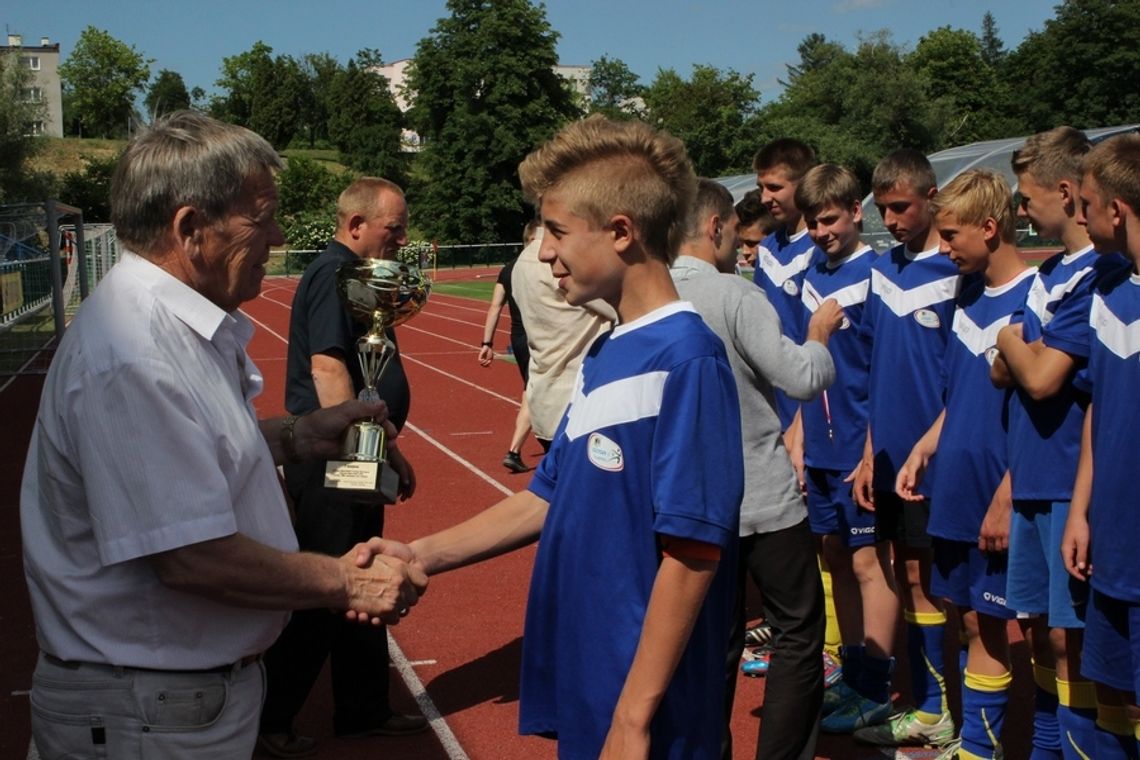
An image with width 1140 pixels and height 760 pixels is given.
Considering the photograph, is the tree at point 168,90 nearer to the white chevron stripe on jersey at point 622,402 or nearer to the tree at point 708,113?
the tree at point 708,113

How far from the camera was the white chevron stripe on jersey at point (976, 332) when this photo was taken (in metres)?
4.00

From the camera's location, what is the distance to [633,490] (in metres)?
2.26

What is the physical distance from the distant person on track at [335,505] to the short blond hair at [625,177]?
7.40 ft

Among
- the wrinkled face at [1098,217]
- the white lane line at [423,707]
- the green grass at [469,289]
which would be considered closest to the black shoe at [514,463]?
the white lane line at [423,707]

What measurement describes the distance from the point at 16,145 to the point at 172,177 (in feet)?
171

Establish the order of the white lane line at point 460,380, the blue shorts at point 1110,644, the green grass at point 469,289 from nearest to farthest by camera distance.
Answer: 1. the blue shorts at point 1110,644
2. the white lane line at point 460,380
3. the green grass at point 469,289

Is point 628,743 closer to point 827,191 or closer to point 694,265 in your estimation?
point 694,265

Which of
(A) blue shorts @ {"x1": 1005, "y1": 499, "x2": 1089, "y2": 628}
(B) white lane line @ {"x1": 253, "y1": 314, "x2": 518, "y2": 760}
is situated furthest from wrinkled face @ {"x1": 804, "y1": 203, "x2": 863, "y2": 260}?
(B) white lane line @ {"x1": 253, "y1": 314, "x2": 518, "y2": 760}

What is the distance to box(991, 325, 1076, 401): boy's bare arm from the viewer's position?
11.4 ft

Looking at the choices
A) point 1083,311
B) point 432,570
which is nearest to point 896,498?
point 1083,311

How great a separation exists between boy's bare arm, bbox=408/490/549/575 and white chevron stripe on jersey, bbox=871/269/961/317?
235 cm

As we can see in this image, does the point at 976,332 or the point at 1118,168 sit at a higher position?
the point at 1118,168

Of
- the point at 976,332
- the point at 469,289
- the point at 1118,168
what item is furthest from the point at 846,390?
the point at 469,289

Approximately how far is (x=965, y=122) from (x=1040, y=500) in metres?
82.2
